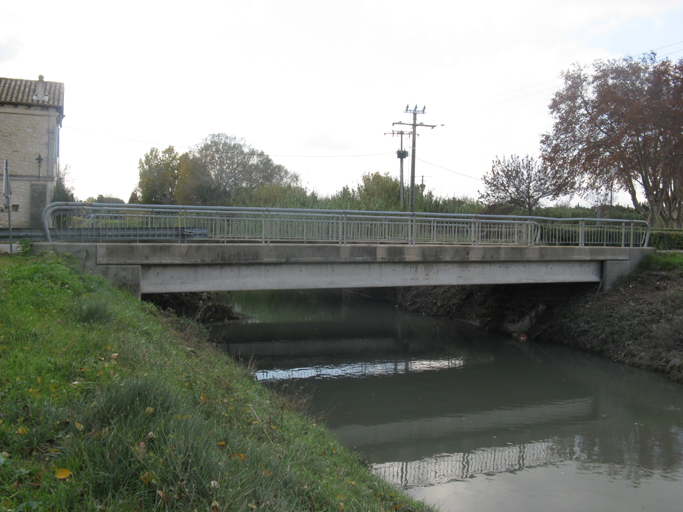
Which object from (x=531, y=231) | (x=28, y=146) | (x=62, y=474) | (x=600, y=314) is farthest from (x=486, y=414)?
(x=28, y=146)

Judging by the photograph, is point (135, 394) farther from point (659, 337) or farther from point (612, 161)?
point (612, 161)

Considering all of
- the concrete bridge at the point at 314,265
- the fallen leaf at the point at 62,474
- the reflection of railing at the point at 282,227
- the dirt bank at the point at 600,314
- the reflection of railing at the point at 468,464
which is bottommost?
the reflection of railing at the point at 468,464

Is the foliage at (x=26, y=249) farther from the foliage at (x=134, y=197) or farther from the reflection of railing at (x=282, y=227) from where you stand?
the foliage at (x=134, y=197)

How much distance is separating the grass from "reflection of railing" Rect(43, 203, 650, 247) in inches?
45.2

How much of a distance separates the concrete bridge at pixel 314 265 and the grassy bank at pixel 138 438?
5.44 m

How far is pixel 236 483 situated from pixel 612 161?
26423 millimetres

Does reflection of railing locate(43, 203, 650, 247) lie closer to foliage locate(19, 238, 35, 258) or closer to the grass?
foliage locate(19, 238, 35, 258)

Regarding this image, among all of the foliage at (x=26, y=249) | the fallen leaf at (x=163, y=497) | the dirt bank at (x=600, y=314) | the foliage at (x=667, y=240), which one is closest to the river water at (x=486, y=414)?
the dirt bank at (x=600, y=314)

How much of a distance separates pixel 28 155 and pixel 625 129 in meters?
32.6

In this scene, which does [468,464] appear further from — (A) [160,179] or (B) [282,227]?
(A) [160,179]

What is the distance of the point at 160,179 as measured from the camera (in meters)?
64.1

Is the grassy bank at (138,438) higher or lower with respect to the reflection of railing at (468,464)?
higher

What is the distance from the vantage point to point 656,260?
18891 mm

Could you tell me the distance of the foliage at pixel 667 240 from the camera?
21.9 meters
